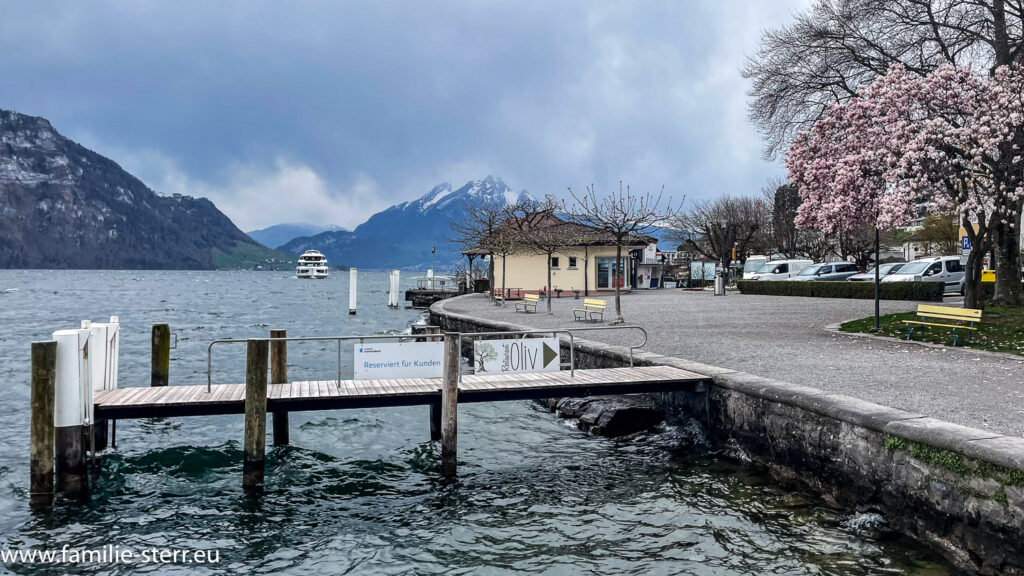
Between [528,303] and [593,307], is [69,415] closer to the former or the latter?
[593,307]

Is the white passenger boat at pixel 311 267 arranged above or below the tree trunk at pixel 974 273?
above

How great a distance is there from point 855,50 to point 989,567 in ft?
68.4

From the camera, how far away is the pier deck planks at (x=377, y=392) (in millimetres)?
9781

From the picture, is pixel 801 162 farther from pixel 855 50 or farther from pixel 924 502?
pixel 924 502

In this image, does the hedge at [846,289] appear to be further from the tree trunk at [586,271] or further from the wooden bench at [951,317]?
the wooden bench at [951,317]

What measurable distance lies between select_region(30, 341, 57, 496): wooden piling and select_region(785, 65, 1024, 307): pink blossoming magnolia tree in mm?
17299

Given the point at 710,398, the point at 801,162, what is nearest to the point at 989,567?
the point at 710,398

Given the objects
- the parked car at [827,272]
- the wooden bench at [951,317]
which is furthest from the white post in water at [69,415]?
the parked car at [827,272]

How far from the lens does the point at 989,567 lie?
6.35 meters

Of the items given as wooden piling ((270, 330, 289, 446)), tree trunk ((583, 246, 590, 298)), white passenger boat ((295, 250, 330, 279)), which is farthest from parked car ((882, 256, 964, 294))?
white passenger boat ((295, 250, 330, 279))

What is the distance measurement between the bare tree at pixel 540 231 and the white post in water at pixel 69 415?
25.8 meters

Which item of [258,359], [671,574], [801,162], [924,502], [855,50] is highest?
[855,50]

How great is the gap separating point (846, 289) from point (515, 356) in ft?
92.9

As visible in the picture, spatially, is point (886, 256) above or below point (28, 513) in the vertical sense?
above
